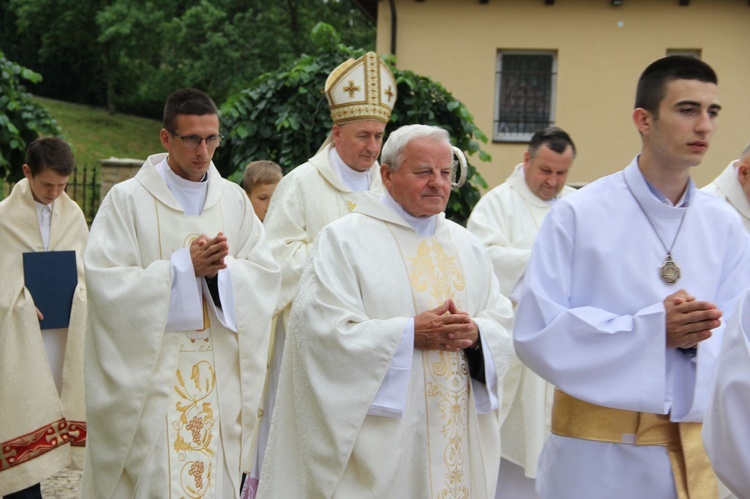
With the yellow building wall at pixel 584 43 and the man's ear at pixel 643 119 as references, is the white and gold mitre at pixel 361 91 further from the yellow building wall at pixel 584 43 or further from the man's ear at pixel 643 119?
the yellow building wall at pixel 584 43

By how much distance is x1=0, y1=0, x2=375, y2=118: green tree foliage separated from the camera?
29.2 m

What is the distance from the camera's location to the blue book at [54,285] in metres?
7.03

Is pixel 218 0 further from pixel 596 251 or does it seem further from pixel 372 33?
pixel 596 251

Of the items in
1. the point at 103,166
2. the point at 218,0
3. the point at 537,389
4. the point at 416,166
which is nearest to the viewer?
the point at 416,166

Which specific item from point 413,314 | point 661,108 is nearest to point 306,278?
point 413,314

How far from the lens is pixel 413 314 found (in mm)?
4480

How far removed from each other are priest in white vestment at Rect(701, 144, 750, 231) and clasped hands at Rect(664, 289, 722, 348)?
296 cm

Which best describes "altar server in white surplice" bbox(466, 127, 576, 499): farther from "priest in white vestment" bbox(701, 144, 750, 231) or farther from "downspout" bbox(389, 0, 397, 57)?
"downspout" bbox(389, 0, 397, 57)

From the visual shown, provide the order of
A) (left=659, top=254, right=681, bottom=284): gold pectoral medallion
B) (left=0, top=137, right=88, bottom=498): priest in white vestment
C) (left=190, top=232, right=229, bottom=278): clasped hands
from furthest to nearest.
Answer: (left=0, top=137, right=88, bottom=498): priest in white vestment
(left=190, top=232, right=229, bottom=278): clasped hands
(left=659, top=254, right=681, bottom=284): gold pectoral medallion

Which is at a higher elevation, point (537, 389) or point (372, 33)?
point (372, 33)

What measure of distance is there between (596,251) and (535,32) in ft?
45.2

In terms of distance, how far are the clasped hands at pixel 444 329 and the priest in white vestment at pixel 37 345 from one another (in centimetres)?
334

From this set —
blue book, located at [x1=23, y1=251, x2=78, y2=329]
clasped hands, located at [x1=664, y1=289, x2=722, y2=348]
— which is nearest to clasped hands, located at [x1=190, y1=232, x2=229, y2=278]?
blue book, located at [x1=23, y1=251, x2=78, y2=329]

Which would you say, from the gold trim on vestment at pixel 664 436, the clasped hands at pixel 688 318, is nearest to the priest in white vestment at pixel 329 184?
the gold trim on vestment at pixel 664 436
